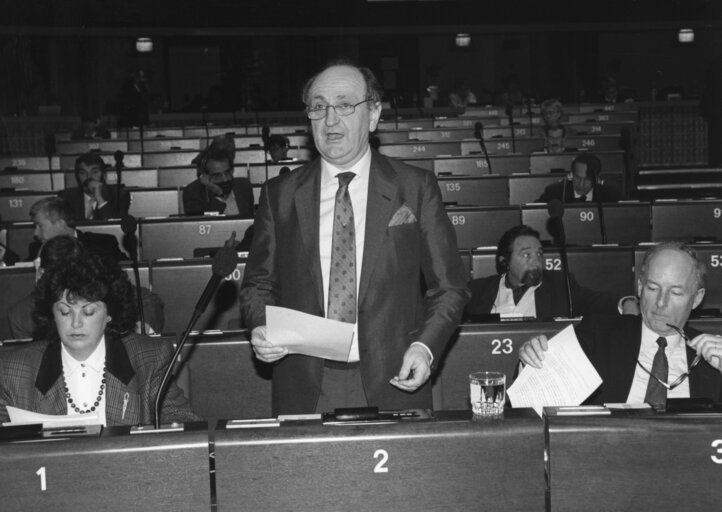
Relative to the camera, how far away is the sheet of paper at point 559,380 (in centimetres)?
222

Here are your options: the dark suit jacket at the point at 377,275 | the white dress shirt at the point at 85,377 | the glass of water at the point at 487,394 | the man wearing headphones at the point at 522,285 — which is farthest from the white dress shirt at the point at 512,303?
the glass of water at the point at 487,394

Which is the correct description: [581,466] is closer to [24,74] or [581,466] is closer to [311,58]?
[24,74]

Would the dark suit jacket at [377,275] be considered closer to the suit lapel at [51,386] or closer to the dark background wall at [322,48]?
the suit lapel at [51,386]

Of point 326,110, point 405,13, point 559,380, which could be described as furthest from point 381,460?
point 405,13

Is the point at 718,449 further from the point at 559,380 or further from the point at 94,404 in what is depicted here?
the point at 94,404

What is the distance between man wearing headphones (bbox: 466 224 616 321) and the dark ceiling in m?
10.5

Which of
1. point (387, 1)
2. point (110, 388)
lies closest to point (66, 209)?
point (110, 388)

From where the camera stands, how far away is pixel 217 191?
707 centimetres

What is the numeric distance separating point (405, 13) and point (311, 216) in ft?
41.8

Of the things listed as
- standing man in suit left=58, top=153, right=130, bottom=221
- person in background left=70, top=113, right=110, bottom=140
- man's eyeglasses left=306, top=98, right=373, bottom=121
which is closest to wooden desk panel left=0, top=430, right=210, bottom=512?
man's eyeglasses left=306, top=98, right=373, bottom=121

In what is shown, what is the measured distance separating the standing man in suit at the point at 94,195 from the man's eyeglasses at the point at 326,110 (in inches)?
199

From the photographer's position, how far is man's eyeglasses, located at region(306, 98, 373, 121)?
2451 millimetres

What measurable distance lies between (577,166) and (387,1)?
7983mm

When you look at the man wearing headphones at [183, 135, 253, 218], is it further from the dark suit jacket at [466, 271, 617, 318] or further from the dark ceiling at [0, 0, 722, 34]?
the dark ceiling at [0, 0, 722, 34]
